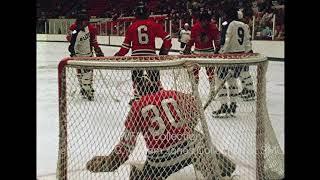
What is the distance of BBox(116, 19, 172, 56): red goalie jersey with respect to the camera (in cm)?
424

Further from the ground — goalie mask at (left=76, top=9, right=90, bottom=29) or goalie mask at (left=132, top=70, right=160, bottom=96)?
goalie mask at (left=76, top=9, right=90, bottom=29)

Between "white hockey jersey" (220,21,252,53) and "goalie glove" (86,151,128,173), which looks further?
"white hockey jersey" (220,21,252,53)

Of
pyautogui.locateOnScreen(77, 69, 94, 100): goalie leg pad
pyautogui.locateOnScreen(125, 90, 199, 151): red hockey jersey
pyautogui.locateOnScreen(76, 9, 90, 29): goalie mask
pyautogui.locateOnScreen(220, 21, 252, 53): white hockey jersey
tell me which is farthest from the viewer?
pyautogui.locateOnScreen(76, 9, 90, 29): goalie mask

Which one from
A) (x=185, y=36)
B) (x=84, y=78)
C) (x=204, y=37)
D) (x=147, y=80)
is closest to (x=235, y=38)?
(x=204, y=37)

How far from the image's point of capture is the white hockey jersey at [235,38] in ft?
13.9

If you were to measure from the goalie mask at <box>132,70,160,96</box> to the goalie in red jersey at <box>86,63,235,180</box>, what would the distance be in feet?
0.04

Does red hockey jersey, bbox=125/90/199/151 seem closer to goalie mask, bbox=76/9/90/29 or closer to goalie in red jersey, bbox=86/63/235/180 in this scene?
goalie in red jersey, bbox=86/63/235/180

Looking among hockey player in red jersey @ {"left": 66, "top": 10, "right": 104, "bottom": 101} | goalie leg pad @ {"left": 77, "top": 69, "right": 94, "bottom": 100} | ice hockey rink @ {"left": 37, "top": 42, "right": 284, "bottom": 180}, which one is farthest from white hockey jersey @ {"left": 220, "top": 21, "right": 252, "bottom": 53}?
hockey player in red jersey @ {"left": 66, "top": 10, "right": 104, "bottom": 101}

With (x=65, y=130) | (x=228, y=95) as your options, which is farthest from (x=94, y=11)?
(x=65, y=130)

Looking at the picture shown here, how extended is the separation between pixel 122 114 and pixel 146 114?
55.7 inches

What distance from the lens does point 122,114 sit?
343 cm
